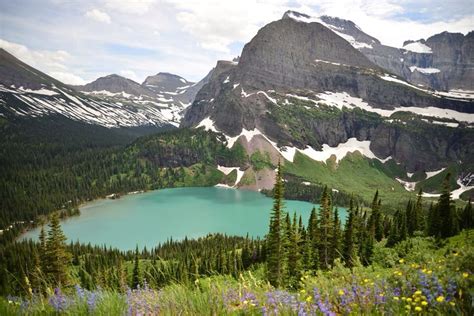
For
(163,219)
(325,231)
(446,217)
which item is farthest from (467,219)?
(163,219)

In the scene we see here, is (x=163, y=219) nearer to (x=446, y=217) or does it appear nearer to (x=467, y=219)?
(x=467, y=219)

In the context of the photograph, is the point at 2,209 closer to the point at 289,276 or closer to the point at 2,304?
the point at 289,276

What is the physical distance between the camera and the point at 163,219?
147 m

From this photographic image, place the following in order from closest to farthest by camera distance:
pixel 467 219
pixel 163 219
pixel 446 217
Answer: pixel 446 217 < pixel 467 219 < pixel 163 219

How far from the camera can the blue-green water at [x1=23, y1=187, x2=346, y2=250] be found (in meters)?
123

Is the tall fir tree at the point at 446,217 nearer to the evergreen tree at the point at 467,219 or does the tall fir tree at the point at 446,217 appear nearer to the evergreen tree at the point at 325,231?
the evergreen tree at the point at 467,219

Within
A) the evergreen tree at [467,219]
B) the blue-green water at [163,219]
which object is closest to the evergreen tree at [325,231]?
the evergreen tree at [467,219]

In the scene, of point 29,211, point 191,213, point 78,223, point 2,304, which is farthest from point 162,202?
point 2,304

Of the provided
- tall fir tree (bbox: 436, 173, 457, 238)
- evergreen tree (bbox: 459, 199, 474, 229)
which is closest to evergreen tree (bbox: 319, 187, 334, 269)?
tall fir tree (bbox: 436, 173, 457, 238)

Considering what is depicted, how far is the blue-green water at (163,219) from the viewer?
123375 mm

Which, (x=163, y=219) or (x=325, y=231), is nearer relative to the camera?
(x=325, y=231)

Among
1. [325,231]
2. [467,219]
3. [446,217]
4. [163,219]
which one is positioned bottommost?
[163,219]

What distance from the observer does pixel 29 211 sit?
474ft

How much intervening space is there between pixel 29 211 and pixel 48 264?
126 metres
